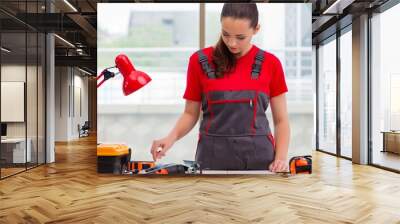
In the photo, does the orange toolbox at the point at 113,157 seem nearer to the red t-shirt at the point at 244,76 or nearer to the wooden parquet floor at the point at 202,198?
the wooden parquet floor at the point at 202,198

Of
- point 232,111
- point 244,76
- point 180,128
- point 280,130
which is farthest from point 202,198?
point 244,76

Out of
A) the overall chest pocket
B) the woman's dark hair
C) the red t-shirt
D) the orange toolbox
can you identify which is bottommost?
the orange toolbox

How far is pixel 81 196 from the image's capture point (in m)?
4.72

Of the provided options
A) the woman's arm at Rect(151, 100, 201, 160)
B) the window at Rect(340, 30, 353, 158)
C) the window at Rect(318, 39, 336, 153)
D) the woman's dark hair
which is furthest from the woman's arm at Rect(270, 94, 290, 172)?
the window at Rect(318, 39, 336, 153)

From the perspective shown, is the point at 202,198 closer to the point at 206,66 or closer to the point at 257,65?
the point at 206,66

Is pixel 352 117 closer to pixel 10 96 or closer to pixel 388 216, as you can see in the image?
pixel 388 216

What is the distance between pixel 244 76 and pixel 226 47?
1.37 ft

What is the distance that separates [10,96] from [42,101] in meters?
1.43

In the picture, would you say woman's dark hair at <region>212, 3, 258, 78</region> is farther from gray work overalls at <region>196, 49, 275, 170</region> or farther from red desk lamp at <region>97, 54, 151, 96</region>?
red desk lamp at <region>97, 54, 151, 96</region>

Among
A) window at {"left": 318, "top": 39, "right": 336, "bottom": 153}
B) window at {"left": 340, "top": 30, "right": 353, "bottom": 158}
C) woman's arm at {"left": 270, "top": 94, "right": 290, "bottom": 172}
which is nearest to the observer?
woman's arm at {"left": 270, "top": 94, "right": 290, "bottom": 172}

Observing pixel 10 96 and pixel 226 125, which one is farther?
pixel 10 96

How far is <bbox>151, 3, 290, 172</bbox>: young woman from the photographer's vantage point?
4328 millimetres

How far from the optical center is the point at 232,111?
14.4ft

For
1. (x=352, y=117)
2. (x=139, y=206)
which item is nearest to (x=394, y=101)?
(x=352, y=117)
